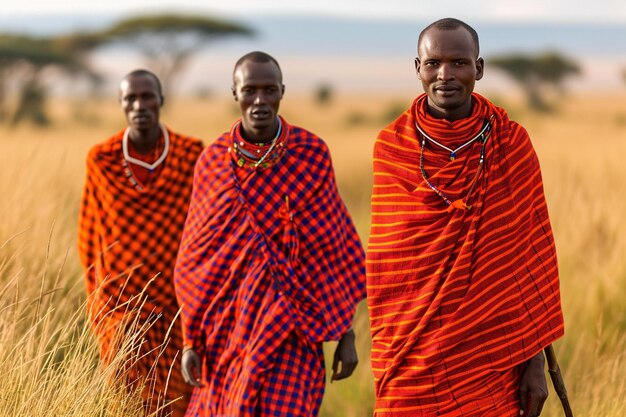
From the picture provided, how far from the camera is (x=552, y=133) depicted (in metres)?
19.2

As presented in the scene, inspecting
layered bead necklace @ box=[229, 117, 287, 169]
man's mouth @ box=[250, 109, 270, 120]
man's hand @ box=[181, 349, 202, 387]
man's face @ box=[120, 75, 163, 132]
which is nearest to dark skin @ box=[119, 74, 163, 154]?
man's face @ box=[120, 75, 163, 132]

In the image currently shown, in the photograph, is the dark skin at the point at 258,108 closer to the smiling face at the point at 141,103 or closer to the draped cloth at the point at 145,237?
the draped cloth at the point at 145,237

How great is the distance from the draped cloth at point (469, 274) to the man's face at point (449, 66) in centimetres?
10

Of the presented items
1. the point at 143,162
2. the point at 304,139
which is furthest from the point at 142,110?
the point at 304,139

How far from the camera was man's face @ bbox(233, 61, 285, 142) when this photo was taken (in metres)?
4.48

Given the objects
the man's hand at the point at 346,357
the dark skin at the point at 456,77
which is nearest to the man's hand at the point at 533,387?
the dark skin at the point at 456,77

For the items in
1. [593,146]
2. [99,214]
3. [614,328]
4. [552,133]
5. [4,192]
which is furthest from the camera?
[552,133]

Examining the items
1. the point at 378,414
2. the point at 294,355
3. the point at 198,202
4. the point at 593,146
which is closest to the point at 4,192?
the point at 198,202

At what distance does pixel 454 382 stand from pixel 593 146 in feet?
33.5

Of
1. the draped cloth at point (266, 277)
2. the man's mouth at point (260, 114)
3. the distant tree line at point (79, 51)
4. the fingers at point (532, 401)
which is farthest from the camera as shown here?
the distant tree line at point (79, 51)

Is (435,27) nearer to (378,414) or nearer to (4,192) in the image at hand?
(378,414)

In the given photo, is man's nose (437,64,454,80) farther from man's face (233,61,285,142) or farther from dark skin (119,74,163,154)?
dark skin (119,74,163,154)

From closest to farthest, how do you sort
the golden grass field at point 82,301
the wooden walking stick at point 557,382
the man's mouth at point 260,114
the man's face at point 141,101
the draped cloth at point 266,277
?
1. the wooden walking stick at point 557,382
2. the golden grass field at point 82,301
3. the draped cloth at point 266,277
4. the man's mouth at point 260,114
5. the man's face at point 141,101

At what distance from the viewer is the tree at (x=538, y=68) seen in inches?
1414
